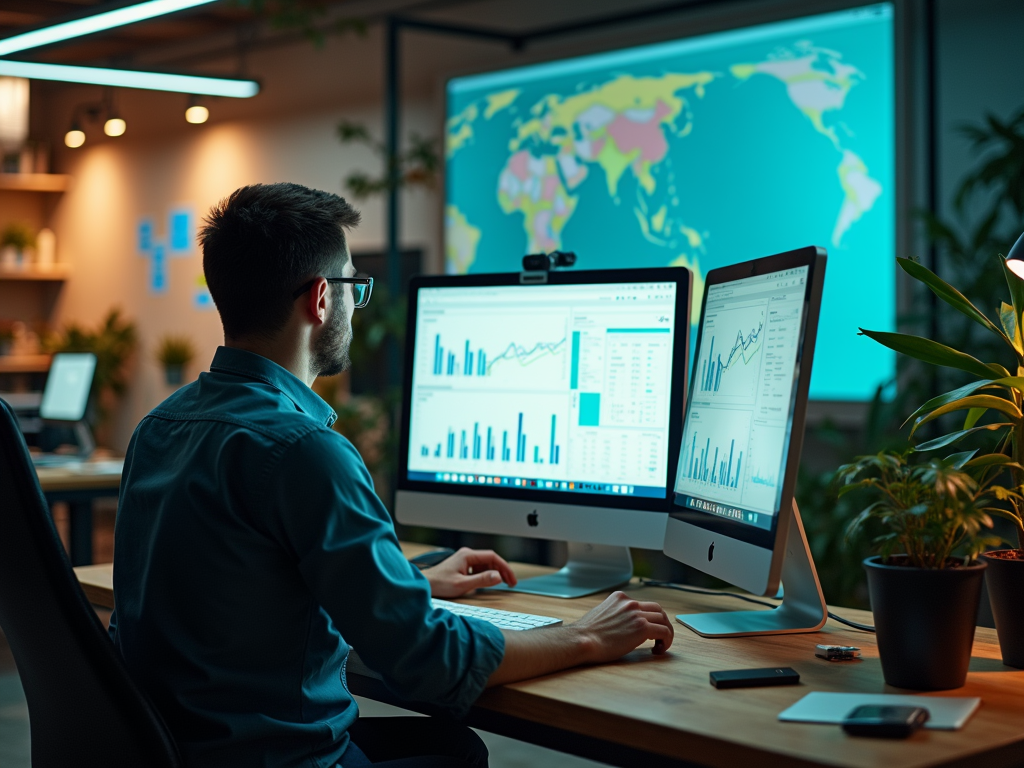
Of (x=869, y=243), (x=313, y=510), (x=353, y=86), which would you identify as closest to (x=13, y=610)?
(x=313, y=510)

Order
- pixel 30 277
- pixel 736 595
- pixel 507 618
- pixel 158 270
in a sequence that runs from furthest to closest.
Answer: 1. pixel 30 277
2. pixel 158 270
3. pixel 736 595
4. pixel 507 618

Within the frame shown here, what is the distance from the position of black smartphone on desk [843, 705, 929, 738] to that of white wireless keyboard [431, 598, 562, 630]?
51cm

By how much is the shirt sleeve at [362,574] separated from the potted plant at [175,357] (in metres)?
6.39

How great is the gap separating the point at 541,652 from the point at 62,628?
53 cm

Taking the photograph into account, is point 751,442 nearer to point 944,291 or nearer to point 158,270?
point 944,291

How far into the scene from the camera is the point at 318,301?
54.1 inches

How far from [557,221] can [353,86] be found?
7.29 feet

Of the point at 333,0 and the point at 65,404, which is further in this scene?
the point at 333,0

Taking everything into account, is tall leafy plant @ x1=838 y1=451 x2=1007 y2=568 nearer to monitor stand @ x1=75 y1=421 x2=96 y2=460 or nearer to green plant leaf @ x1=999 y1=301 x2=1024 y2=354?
green plant leaf @ x1=999 y1=301 x2=1024 y2=354

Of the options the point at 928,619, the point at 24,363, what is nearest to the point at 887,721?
the point at 928,619

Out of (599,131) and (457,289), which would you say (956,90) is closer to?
(599,131)

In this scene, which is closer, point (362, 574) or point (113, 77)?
point (362, 574)

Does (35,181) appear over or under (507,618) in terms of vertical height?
over

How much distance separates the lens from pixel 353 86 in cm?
616
